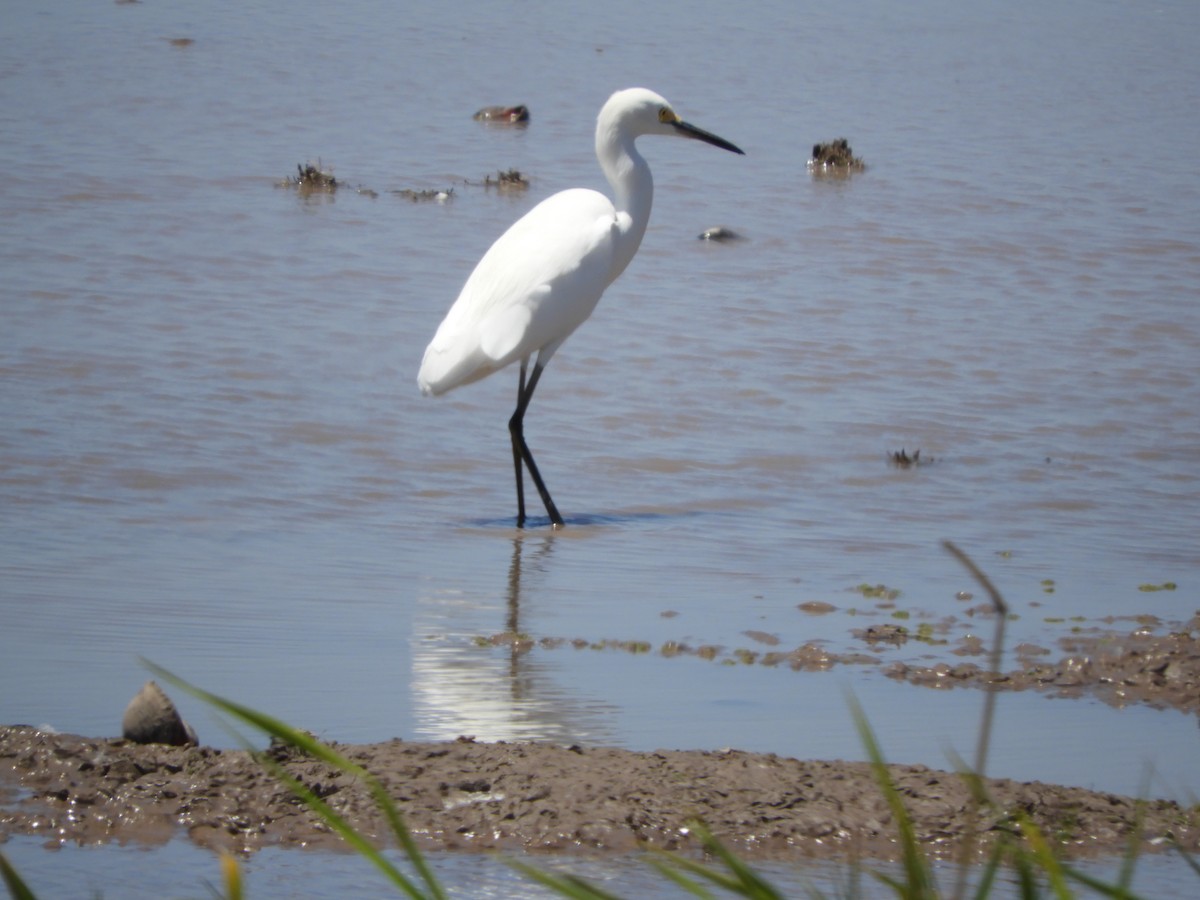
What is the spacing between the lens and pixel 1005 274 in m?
12.7

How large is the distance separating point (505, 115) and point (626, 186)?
12881mm

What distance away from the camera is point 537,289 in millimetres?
7238

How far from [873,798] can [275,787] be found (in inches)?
47.6

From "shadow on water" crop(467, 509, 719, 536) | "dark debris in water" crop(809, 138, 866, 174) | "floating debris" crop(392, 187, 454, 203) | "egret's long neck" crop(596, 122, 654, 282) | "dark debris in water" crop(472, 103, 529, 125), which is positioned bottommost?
"shadow on water" crop(467, 509, 719, 536)

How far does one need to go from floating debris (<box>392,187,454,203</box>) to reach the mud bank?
11283mm

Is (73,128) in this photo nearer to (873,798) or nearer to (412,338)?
(412,338)

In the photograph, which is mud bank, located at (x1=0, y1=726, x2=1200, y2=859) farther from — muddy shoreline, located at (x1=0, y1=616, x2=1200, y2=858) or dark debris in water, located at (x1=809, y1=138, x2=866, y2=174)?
dark debris in water, located at (x1=809, y1=138, x2=866, y2=174)

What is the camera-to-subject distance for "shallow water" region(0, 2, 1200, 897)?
15.4 feet

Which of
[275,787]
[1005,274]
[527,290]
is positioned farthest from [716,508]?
[1005,274]

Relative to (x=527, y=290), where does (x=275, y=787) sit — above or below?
below

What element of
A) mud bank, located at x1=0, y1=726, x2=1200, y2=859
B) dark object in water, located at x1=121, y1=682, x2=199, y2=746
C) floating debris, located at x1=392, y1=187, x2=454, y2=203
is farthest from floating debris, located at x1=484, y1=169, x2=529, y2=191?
mud bank, located at x1=0, y1=726, x2=1200, y2=859

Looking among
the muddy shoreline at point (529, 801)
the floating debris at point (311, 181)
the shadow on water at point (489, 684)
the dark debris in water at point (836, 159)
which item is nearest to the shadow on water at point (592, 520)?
the shadow on water at point (489, 684)

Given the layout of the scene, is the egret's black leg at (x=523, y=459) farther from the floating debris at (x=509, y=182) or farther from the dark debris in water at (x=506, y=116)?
the dark debris in water at (x=506, y=116)

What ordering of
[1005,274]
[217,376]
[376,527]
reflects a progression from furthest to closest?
[1005,274] → [217,376] → [376,527]
